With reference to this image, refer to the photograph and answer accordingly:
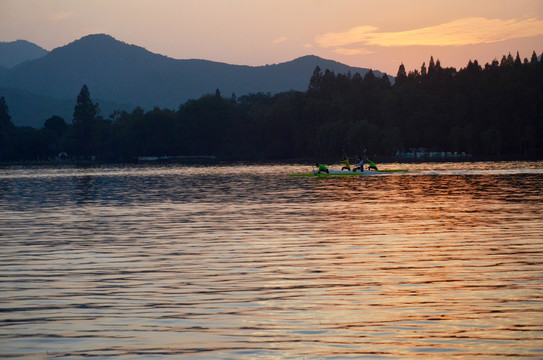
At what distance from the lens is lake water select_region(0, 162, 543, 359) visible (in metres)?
12.0

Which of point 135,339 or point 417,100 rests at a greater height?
point 417,100

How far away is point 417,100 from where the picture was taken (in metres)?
197

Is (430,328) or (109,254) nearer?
(430,328)

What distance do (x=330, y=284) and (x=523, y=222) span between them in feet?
Answer: 49.4

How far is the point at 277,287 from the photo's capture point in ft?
54.6

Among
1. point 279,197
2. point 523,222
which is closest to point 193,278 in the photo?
point 523,222

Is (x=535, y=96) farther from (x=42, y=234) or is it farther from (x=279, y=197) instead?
(x=42, y=234)

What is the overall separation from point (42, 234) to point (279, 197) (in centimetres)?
2181

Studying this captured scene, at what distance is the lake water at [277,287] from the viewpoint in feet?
39.4

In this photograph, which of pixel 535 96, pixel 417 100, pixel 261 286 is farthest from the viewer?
pixel 417 100

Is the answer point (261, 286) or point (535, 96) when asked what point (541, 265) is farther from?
point (535, 96)

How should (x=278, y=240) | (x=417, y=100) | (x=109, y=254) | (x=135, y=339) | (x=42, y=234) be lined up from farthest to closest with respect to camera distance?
(x=417, y=100) → (x=42, y=234) → (x=278, y=240) → (x=109, y=254) → (x=135, y=339)

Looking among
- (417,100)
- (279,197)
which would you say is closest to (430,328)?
(279,197)

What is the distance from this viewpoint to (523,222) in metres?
29.3
